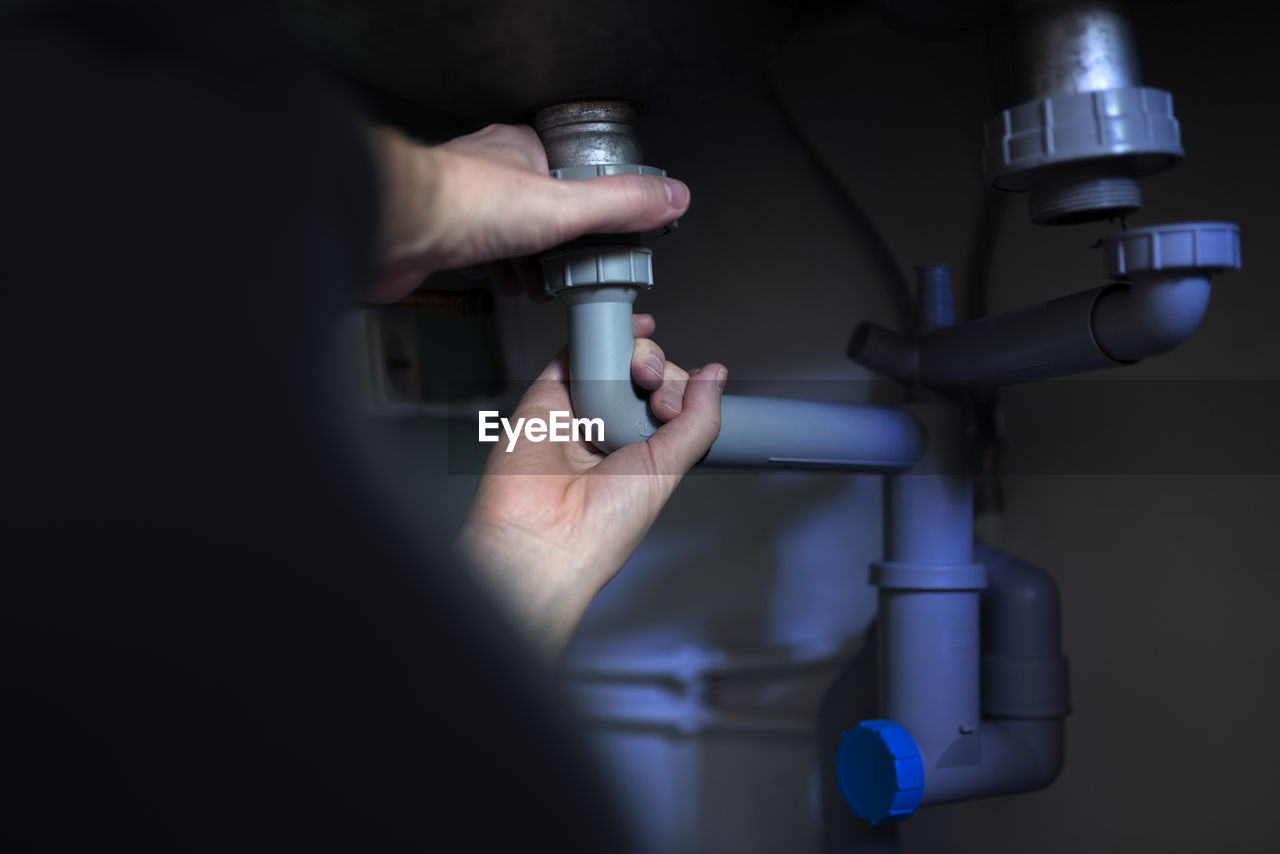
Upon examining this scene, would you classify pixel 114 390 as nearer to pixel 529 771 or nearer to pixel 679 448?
pixel 529 771

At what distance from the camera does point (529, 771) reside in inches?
10.4

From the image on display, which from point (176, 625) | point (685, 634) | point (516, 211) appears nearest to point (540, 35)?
point (516, 211)

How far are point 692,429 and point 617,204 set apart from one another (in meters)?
0.15

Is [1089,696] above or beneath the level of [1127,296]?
beneath

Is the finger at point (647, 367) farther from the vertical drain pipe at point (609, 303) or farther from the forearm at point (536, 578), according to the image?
the forearm at point (536, 578)

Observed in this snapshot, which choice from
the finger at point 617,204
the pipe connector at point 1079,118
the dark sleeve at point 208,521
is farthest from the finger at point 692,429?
the dark sleeve at point 208,521

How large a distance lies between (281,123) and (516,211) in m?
0.24

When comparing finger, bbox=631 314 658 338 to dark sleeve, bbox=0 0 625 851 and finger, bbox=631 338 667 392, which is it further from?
dark sleeve, bbox=0 0 625 851

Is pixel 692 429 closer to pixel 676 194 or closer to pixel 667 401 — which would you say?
pixel 667 401

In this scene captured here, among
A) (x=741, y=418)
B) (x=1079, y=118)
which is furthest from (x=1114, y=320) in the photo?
(x=741, y=418)

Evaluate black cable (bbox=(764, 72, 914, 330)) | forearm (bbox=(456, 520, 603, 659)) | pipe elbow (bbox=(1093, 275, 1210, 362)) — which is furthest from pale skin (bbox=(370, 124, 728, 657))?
black cable (bbox=(764, 72, 914, 330))

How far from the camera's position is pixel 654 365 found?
63cm

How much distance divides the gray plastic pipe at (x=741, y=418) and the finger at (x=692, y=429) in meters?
0.02

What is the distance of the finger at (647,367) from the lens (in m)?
0.62
